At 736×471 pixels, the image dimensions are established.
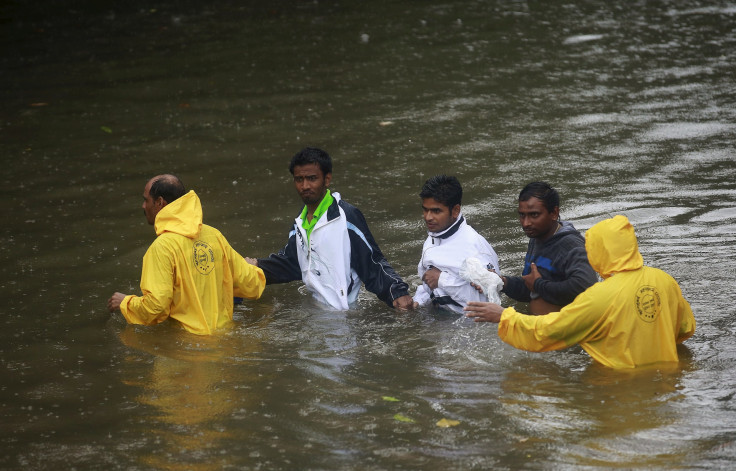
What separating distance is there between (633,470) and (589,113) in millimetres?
7926

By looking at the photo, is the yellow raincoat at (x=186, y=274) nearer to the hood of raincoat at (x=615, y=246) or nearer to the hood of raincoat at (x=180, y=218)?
the hood of raincoat at (x=180, y=218)

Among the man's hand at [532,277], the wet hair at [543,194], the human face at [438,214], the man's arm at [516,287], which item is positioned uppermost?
the wet hair at [543,194]

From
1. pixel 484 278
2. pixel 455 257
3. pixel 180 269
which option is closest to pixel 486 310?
pixel 484 278

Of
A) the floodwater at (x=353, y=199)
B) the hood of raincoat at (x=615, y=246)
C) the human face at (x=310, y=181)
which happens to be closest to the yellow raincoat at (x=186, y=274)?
the floodwater at (x=353, y=199)

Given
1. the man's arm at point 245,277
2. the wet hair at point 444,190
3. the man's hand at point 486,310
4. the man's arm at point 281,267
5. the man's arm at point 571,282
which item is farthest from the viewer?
the man's arm at point 281,267

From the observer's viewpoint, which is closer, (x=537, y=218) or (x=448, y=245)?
(x=537, y=218)

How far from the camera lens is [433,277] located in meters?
6.80

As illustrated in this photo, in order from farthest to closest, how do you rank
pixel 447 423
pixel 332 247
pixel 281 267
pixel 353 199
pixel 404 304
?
pixel 353 199
pixel 281 267
pixel 332 247
pixel 404 304
pixel 447 423

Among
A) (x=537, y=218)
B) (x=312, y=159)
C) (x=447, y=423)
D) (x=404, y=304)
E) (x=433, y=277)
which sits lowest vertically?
(x=447, y=423)

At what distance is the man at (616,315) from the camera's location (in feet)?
18.7

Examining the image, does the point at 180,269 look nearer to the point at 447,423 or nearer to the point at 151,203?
the point at 151,203

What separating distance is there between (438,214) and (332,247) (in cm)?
Answer: 88

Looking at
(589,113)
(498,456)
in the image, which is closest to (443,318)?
(498,456)

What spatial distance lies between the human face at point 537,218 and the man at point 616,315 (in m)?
0.61
